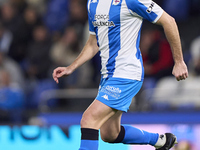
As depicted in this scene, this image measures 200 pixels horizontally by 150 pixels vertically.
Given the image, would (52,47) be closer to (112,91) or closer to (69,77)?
(69,77)

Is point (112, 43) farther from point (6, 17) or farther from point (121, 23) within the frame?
point (6, 17)

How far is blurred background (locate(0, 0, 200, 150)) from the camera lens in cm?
755

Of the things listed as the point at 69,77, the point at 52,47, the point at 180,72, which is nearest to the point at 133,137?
the point at 180,72

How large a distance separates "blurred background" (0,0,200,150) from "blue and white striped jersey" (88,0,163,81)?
87.1 inches

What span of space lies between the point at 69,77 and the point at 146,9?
4.66 meters

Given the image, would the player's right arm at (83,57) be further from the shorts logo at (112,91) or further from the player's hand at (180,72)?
the player's hand at (180,72)

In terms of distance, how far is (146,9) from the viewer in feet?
14.1

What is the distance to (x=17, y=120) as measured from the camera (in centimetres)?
823

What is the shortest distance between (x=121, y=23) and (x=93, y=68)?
15.2 ft

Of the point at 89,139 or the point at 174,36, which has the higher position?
the point at 174,36

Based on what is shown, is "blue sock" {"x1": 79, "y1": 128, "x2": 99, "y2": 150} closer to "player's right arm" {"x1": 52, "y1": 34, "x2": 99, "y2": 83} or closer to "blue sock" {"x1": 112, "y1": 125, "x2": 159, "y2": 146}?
"blue sock" {"x1": 112, "y1": 125, "x2": 159, "y2": 146}

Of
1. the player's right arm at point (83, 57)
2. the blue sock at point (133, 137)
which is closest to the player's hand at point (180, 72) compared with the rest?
the blue sock at point (133, 137)

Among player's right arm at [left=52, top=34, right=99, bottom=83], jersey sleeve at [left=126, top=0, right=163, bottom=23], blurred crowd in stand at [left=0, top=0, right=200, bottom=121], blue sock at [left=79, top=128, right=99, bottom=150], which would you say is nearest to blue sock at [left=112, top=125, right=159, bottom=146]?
blue sock at [left=79, top=128, right=99, bottom=150]

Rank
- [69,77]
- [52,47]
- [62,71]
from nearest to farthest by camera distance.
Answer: [62,71]
[69,77]
[52,47]
